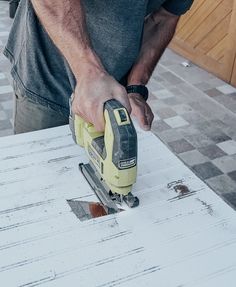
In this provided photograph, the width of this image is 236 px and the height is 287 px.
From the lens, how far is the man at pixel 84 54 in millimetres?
1145

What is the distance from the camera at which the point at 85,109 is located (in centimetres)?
111

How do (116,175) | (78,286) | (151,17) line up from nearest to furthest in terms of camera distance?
(78,286)
(116,175)
(151,17)

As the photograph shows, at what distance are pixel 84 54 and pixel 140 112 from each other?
1.31 feet

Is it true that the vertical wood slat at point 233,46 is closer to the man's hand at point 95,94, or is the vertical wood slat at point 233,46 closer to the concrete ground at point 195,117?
the concrete ground at point 195,117

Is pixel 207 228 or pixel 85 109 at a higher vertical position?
pixel 85 109

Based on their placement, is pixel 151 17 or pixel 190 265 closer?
pixel 190 265

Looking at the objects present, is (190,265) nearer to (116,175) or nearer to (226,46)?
(116,175)

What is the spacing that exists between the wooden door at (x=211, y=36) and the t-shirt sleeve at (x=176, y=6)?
6.38 feet

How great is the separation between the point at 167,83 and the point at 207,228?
8.31ft

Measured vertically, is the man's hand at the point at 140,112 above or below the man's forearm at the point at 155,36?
below

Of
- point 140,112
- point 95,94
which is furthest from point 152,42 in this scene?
point 95,94

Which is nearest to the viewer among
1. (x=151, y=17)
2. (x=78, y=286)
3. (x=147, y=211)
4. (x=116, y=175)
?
(x=78, y=286)

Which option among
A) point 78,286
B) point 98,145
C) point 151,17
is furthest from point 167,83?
point 78,286

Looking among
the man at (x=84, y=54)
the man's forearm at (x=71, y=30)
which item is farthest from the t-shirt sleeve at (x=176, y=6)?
the man's forearm at (x=71, y=30)
